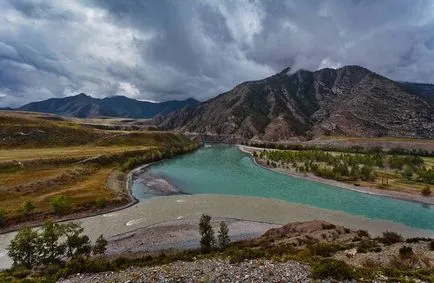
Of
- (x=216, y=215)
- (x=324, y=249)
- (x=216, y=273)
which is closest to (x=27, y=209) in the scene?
(x=216, y=215)

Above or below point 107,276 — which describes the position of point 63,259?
below

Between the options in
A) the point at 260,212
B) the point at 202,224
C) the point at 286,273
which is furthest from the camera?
the point at 260,212

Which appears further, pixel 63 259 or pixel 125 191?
pixel 125 191

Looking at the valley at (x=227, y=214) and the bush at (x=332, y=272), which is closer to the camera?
the bush at (x=332, y=272)

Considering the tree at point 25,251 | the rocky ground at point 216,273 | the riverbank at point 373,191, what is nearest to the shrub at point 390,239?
the rocky ground at point 216,273

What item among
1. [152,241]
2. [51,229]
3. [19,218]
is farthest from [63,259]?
[19,218]

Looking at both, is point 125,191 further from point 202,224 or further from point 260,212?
point 202,224

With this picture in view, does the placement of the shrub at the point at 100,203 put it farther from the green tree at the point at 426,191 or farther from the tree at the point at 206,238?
the green tree at the point at 426,191
